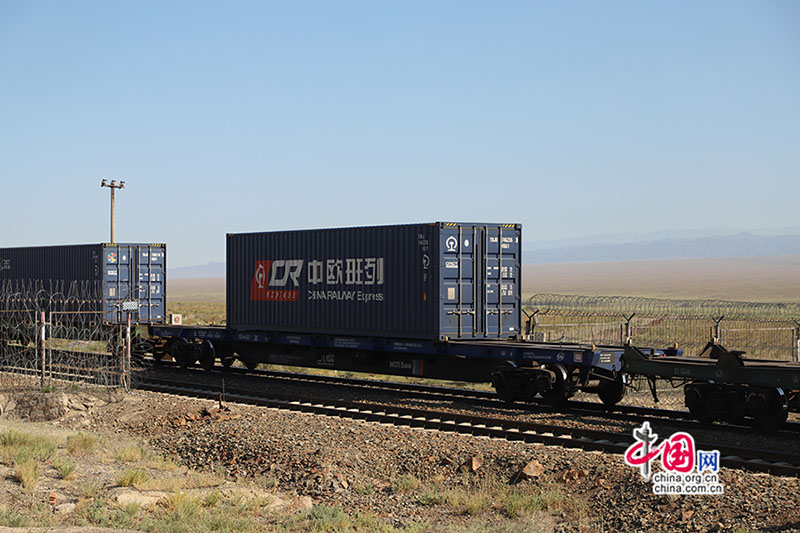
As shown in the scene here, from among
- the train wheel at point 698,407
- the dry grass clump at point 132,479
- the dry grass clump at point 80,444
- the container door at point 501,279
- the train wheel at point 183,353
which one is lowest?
the dry grass clump at point 132,479

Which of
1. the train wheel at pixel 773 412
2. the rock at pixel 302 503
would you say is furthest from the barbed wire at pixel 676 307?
the rock at pixel 302 503

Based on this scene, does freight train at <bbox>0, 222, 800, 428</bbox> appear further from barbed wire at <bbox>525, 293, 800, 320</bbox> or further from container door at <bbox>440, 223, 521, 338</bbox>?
barbed wire at <bbox>525, 293, 800, 320</bbox>

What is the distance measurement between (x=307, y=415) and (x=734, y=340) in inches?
996

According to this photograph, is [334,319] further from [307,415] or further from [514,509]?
[514,509]

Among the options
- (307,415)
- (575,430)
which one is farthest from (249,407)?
(575,430)

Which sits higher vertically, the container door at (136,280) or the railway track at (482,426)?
the container door at (136,280)

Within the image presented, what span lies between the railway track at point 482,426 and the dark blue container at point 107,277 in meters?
6.68

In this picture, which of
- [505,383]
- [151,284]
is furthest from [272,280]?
[505,383]

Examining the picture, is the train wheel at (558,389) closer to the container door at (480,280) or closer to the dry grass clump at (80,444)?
the container door at (480,280)

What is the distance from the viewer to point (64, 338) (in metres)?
22.7

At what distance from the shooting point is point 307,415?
58.2 ft

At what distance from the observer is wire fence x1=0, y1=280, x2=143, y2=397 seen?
21.4m

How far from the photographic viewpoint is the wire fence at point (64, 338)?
21.4 meters

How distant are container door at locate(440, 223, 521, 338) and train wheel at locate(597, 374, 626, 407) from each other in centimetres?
291
